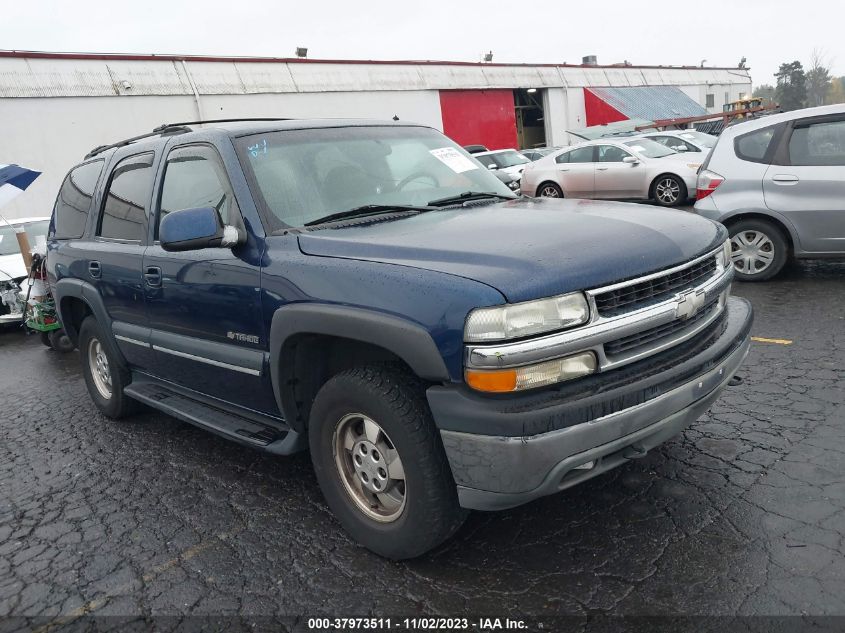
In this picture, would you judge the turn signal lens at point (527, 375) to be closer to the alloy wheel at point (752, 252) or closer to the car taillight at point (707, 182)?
the alloy wheel at point (752, 252)

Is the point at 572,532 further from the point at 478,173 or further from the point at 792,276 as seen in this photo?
the point at 792,276

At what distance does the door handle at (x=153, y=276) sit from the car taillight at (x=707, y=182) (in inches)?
224

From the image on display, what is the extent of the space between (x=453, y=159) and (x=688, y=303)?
1809 millimetres

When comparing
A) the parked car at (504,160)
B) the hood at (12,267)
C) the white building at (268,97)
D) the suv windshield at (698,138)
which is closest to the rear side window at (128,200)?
the hood at (12,267)

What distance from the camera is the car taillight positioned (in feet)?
24.0

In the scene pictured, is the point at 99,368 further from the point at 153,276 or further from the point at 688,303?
the point at 688,303

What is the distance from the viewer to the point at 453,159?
4.20 meters

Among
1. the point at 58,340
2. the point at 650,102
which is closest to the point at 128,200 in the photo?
the point at 58,340

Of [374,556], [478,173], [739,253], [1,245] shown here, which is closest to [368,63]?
[1,245]

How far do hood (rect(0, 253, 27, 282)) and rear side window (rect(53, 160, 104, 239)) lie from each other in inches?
164

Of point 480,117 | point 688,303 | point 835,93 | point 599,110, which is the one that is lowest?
point 835,93

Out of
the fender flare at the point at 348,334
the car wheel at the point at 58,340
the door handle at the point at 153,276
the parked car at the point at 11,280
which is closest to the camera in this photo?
the fender flare at the point at 348,334

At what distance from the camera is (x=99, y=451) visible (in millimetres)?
4688

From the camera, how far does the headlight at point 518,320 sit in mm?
2457
